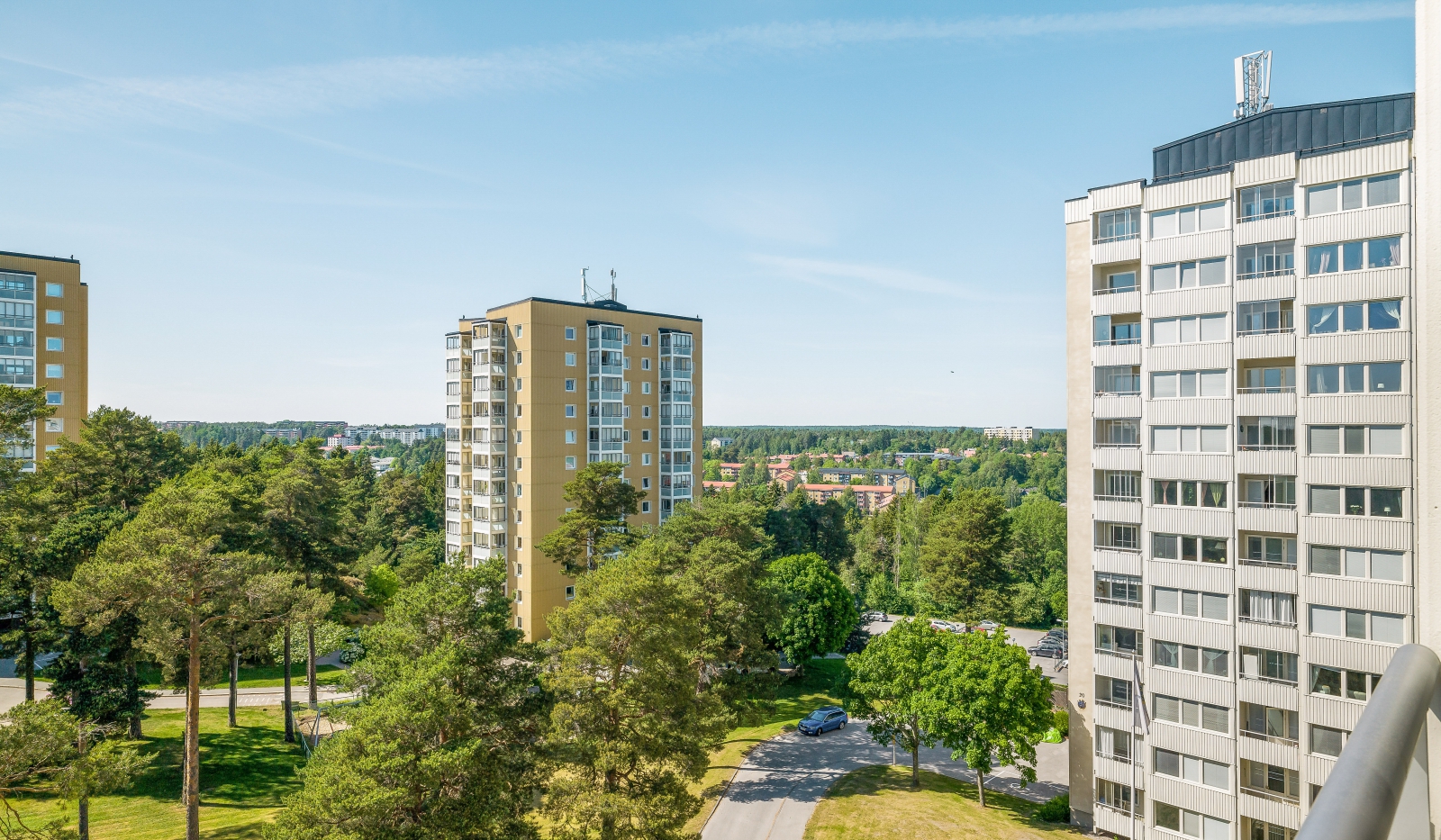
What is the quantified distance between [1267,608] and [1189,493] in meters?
4.42

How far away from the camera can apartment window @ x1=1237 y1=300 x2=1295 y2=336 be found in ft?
89.1

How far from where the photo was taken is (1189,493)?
28781 millimetres

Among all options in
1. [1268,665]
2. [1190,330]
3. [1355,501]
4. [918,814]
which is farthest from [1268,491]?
[918,814]

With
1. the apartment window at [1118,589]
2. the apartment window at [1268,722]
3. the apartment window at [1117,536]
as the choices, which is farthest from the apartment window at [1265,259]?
the apartment window at [1268,722]

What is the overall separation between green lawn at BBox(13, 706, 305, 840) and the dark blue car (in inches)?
980

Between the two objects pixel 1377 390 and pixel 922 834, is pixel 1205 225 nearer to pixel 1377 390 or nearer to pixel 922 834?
pixel 1377 390

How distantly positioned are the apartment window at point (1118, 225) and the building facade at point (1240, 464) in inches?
4.2

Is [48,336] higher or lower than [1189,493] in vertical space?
higher

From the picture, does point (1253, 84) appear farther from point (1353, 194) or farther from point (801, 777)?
point (801, 777)

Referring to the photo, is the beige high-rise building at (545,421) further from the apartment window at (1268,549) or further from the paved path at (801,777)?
the apartment window at (1268,549)

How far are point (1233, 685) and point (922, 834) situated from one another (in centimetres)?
1218

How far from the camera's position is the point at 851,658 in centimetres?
3750

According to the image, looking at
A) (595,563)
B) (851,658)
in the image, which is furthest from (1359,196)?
(595,563)

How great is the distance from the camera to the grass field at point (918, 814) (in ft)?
98.6
